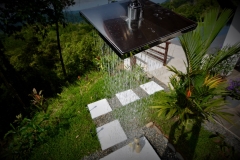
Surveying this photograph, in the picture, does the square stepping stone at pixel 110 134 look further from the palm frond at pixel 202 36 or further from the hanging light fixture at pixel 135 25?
the hanging light fixture at pixel 135 25

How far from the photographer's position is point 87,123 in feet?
12.5

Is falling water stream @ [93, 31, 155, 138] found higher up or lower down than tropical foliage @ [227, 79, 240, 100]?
lower down

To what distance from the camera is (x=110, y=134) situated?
3496mm

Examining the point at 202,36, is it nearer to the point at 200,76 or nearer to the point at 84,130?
the point at 200,76

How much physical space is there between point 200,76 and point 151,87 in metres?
2.38

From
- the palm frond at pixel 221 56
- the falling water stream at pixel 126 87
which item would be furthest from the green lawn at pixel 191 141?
the palm frond at pixel 221 56

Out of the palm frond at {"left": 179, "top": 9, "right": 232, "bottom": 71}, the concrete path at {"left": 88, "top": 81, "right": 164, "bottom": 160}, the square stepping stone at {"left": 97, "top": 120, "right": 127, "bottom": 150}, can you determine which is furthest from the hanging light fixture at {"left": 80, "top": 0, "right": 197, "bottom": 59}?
the square stepping stone at {"left": 97, "top": 120, "right": 127, "bottom": 150}

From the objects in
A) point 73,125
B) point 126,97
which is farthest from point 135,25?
point 126,97

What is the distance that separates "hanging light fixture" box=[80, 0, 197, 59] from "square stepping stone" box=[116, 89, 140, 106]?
3414 millimetres

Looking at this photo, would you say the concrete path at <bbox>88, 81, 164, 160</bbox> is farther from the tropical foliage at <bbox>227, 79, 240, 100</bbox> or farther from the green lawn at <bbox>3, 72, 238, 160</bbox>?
the tropical foliage at <bbox>227, 79, 240, 100</bbox>

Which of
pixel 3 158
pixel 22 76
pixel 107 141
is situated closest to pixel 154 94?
pixel 107 141

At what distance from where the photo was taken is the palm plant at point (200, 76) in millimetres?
2312

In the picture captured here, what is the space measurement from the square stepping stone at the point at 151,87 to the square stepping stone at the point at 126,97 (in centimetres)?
45

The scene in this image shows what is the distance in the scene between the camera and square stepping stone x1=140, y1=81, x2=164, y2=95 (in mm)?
4616
